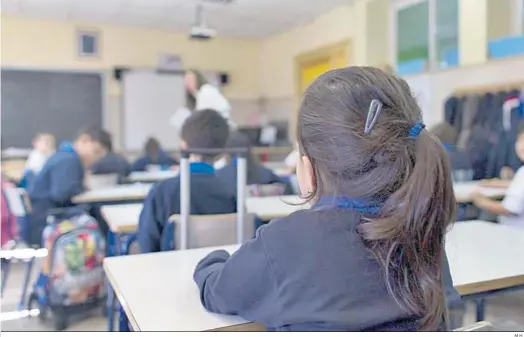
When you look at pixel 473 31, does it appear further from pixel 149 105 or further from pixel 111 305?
pixel 149 105

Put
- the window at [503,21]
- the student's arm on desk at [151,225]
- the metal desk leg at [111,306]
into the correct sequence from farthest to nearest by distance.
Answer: the window at [503,21], the student's arm on desk at [151,225], the metal desk leg at [111,306]

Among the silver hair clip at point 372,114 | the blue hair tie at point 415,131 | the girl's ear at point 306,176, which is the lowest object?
the girl's ear at point 306,176

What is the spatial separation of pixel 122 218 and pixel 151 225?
0.41 meters

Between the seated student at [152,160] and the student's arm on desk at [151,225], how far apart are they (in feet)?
11.0

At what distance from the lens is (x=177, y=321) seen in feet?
3.22

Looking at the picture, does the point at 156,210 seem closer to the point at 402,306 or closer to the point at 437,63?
the point at 402,306

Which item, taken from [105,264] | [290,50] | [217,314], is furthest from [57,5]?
[217,314]

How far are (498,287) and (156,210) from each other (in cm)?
118

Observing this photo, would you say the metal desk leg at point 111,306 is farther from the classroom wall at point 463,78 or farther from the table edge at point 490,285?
the classroom wall at point 463,78

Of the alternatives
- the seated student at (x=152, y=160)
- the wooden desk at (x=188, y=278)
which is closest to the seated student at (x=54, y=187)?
the wooden desk at (x=188, y=278)

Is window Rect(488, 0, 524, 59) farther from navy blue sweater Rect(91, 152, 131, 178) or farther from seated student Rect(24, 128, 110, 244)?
seated student Rect(24, 128, 110, 244)

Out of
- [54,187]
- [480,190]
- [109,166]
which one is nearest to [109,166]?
[109,166]

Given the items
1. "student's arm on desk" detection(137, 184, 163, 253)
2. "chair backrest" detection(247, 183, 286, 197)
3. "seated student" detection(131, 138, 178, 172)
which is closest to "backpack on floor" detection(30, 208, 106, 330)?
"student's arm on desk" detection(137, 184, 163, 253)

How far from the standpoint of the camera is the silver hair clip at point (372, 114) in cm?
83
